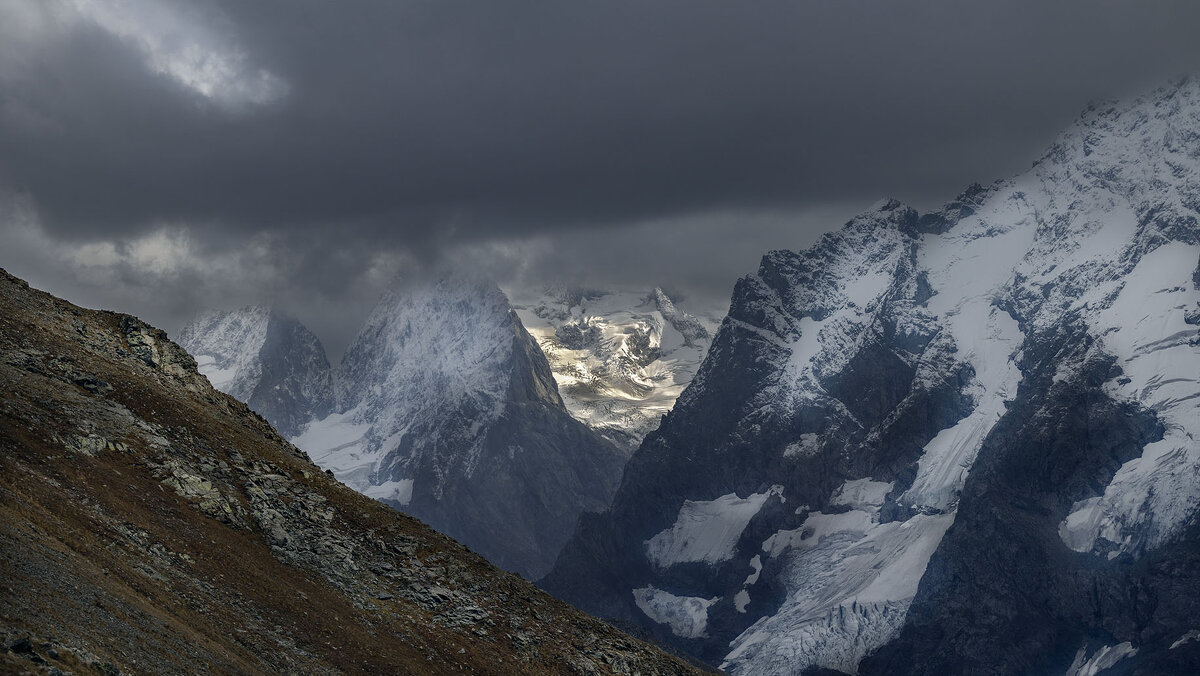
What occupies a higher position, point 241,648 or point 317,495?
point 317,495

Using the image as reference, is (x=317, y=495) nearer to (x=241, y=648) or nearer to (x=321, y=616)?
(x=321, y=616)

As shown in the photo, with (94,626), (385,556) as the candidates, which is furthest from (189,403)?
(94,626)

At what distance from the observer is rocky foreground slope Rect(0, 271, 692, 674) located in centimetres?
8019

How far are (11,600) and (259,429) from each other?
65560 mm

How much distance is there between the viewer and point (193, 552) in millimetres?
99562

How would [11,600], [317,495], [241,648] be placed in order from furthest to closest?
[317,495] < [241,648] < [11,600]

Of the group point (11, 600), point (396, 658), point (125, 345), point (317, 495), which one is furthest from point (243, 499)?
point (11, 600)

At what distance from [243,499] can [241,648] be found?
24.4 meters

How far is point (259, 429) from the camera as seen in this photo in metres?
138

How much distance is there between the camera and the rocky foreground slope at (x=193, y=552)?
80.2 meters

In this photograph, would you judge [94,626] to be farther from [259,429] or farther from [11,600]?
[259,429]

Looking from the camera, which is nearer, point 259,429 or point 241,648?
point 241,648

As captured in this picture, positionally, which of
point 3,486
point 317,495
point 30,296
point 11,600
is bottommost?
point 11,600

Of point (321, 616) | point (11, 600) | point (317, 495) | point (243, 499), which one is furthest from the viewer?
point (317, 495)
